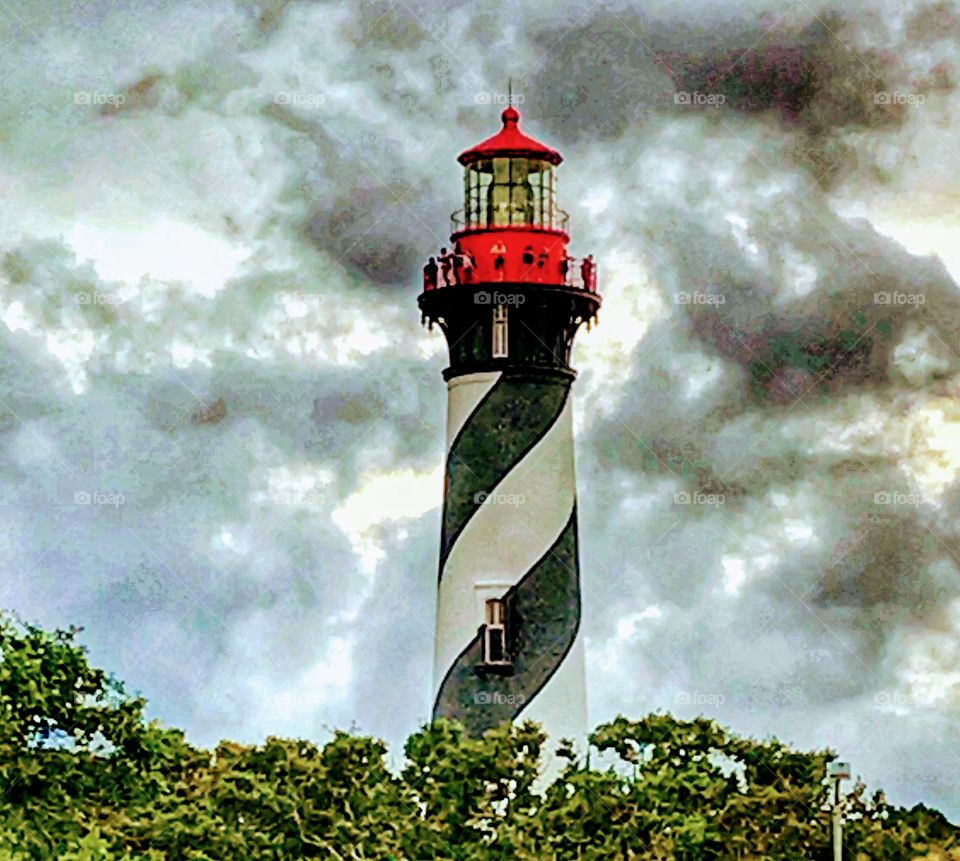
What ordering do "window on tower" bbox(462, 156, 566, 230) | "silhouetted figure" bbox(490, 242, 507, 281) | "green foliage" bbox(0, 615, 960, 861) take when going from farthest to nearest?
"window on tower" bbox(462, 156, 566, 230) → "silhouetted figure" bbox(490, 242, 507, 281) → "green foliage" bbox(0, 615, 960, 861)

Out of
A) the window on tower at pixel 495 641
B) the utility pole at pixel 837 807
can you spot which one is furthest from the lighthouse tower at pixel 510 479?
the utility pole at pixel 837 807

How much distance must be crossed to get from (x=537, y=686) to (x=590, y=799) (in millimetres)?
6124

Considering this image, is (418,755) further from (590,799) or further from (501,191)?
A: (501,191)

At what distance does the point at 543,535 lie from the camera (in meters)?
61.8

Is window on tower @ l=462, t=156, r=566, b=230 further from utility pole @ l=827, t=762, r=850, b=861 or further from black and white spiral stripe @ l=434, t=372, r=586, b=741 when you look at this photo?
utility pole @ l=827, t=762, r=850, b=861

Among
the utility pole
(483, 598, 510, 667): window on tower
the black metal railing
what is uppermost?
the black metal railing

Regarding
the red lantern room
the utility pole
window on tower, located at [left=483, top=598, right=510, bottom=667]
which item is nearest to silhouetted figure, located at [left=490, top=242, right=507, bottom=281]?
the red lantern room

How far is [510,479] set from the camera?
2432 inches

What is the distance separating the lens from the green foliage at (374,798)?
5225 cm

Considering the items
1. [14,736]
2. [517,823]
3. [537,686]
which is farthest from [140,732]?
[537,686]

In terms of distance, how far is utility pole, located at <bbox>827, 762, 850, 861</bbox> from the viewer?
5256 centimetres

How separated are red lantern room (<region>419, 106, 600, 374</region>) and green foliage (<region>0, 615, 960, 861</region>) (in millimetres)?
6995

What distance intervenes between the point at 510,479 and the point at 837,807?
1031 cm

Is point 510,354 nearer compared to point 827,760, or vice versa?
point 827,760
